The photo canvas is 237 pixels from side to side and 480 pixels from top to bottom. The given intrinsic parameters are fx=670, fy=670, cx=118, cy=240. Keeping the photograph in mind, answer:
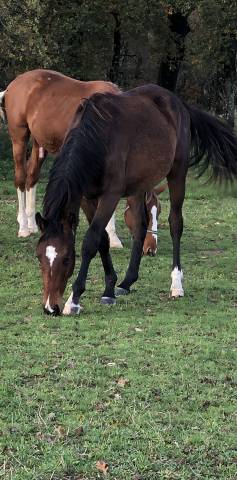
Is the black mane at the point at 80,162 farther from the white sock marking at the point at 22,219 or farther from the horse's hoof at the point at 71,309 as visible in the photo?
the white sock marking at the point at 22,219

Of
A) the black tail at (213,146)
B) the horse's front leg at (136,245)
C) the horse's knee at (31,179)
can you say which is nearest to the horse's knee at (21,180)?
the horse's knee at (31,179)

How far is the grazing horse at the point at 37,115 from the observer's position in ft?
29.3

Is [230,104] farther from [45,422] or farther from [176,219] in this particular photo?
[45,422]

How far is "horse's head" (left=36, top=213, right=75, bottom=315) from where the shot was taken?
5.91 meters

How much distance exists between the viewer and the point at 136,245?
293 inches

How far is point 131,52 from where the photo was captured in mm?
29812

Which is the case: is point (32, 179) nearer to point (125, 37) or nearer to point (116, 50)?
point (116, 50)

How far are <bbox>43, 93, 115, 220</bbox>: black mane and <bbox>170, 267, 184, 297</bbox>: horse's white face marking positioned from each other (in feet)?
5.09

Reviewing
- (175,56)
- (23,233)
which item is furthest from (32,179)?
(175,56)

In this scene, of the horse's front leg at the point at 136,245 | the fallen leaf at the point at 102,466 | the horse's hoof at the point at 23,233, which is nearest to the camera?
the fallen leaf at the point at 102,466

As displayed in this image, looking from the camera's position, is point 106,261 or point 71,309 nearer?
point 71,309

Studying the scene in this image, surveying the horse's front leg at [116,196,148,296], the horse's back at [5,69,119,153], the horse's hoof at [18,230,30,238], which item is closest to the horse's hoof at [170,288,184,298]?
the horse's front leg at [116,196,148,296]

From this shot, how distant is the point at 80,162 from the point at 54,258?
2.93 ft

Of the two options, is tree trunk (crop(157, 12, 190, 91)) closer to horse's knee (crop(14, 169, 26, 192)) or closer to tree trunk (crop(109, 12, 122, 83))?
tree trunk (crop(109, 12, 122, 83))
